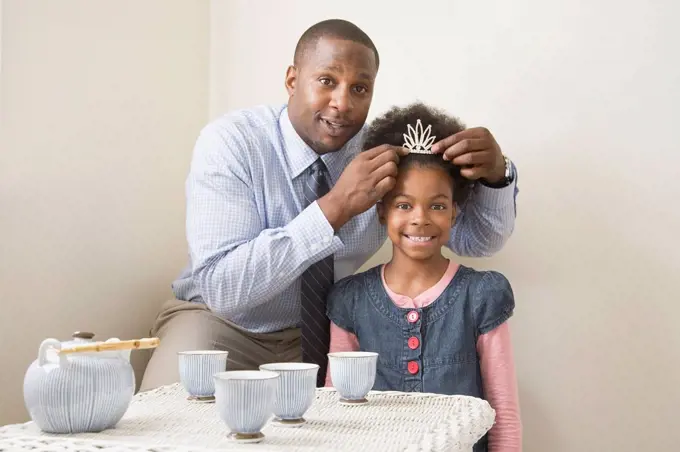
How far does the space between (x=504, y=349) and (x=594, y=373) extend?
703 millimetres

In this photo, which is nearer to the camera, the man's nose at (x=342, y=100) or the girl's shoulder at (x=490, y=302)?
the girl's shoulder at (x=490, y=302)

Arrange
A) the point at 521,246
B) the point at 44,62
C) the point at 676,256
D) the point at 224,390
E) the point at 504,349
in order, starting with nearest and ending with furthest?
the point at 224,390 < the point at 504,349 < the point at 44,62 < the point at 676,256 < the point at 521,246

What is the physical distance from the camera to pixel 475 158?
1806mm

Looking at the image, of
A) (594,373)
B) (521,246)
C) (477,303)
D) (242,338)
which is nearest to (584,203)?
(521,246)

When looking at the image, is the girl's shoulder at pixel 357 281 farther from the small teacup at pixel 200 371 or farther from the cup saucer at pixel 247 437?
the cup saucer at pixel 247 437

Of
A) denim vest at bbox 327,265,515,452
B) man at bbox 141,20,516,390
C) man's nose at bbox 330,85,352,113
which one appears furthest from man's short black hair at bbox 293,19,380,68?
denim vest at bbox 327,265,515,452

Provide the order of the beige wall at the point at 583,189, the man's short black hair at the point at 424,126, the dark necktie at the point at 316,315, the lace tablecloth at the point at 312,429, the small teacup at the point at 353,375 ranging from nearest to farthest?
the lace tablecloth at the point at 312,429 → the small teacup at the point at 353,375 → the man's short black hair at the point at 424,126 → the dark necktie at the point at 316,315 → the beige wall at the point at 583,189

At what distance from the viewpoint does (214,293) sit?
192cm

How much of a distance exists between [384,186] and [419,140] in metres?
0.16

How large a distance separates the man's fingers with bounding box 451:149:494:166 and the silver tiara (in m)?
0.07

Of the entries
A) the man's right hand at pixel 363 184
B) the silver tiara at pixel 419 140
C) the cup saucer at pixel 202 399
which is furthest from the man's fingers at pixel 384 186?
the cup saucer at pixel 202 399

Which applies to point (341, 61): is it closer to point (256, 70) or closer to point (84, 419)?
point (256, 70)

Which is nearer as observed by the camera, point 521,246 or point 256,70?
point 521,246

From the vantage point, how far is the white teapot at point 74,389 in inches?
41.9
